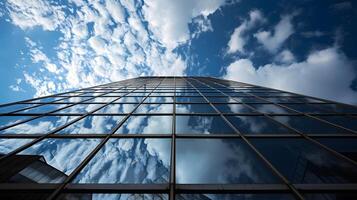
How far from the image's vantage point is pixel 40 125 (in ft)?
21.4

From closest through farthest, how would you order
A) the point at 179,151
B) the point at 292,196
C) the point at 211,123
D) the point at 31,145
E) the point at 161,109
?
the point at 292,196 → the point at 179,151 → the point at 31,145 → the point at 211,123 → the point at 161,109

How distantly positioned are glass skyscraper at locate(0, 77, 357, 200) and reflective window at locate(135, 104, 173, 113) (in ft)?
0.53

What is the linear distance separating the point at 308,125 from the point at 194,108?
4125 millimetres

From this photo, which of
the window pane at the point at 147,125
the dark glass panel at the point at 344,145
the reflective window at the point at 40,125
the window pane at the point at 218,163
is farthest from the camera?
the reflective window at the point at 40,125

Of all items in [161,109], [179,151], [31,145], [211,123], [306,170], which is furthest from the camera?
[161,109]

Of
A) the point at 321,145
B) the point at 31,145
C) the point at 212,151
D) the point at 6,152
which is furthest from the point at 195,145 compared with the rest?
the point at 6,152

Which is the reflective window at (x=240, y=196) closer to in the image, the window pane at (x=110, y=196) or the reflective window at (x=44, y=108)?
the window pane at (x=110, y=196)

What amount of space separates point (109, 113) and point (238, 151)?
5184 millimetres

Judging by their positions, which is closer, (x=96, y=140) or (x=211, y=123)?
(x=96, y=140)

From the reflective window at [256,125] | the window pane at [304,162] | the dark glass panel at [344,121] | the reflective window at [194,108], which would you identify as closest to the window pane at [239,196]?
the window pane at [304,162]

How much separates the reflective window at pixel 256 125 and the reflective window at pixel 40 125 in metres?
5.75

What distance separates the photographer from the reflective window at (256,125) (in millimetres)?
5988

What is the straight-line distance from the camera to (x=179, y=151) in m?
4.69

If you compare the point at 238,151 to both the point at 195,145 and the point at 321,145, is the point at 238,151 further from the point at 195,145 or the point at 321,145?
the point at 321,145
